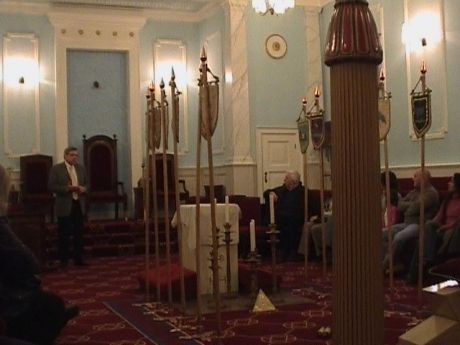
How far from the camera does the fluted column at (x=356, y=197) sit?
1510mm

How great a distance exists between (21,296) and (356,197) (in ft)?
8.98

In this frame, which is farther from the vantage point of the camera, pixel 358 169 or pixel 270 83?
pixel 270 83

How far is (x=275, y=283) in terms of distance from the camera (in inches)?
247

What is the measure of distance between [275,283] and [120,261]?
384 cm

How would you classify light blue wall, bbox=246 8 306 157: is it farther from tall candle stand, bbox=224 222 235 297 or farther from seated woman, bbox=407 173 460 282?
tall candle stand, bbox=224 222 235 297

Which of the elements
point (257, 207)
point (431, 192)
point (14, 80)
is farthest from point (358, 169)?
point (14, 80)

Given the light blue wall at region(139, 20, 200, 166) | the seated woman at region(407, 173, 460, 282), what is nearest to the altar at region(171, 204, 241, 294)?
the seated woman at region(407, 173, 460, 282)

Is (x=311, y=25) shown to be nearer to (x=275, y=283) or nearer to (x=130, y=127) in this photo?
(x=130, y=127)

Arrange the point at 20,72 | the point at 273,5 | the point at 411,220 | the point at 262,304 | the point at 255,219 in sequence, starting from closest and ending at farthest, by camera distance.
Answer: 1. the point at 262,304
2. the point at 411,220
3. the point at 255,219
4. the point at 273,5
5. the point at 20,72

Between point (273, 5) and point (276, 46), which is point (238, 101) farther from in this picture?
point (273, 5)

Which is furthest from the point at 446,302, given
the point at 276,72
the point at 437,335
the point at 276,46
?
the point at 276,46

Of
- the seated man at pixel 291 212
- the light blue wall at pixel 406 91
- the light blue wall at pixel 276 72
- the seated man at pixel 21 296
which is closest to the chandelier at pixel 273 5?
the light blue wall at pixel 406 91

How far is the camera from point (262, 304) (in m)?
5.49

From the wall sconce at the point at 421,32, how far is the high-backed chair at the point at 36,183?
20.7 feet
